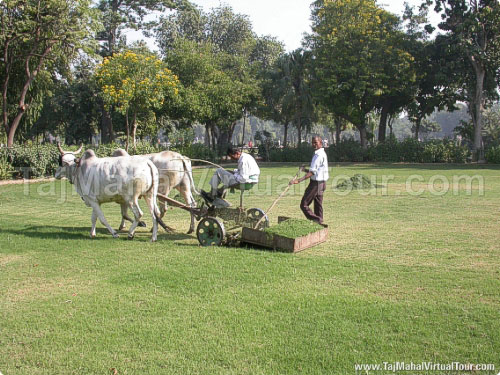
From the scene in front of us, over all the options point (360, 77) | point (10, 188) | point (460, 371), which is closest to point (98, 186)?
point (460, 371)

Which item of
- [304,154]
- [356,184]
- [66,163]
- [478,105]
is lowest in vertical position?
[356,184]

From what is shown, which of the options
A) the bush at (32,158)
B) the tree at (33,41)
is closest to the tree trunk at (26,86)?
the tree at (33,41)

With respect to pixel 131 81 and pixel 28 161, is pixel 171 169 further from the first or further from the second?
pixel 131 81

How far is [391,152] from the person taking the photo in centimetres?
3578

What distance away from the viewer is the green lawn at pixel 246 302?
4469 mm

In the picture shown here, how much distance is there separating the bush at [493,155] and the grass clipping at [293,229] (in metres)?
27.8

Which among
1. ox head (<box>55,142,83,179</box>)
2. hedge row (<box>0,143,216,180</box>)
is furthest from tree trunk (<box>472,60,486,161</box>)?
ox head (<box>55,142,83,179</box>)

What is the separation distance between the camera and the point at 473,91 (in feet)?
120

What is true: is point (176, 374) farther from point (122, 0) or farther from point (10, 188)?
point (122, 0)

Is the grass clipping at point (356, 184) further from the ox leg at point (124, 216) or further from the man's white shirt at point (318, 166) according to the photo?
the ox leg at point (124, 216)

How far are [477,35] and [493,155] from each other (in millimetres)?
8921

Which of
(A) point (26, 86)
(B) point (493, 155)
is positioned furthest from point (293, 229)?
(B) point (493, 155)

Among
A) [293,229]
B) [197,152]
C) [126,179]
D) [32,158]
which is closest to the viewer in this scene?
[293,229]

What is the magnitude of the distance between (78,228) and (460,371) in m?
8.85
